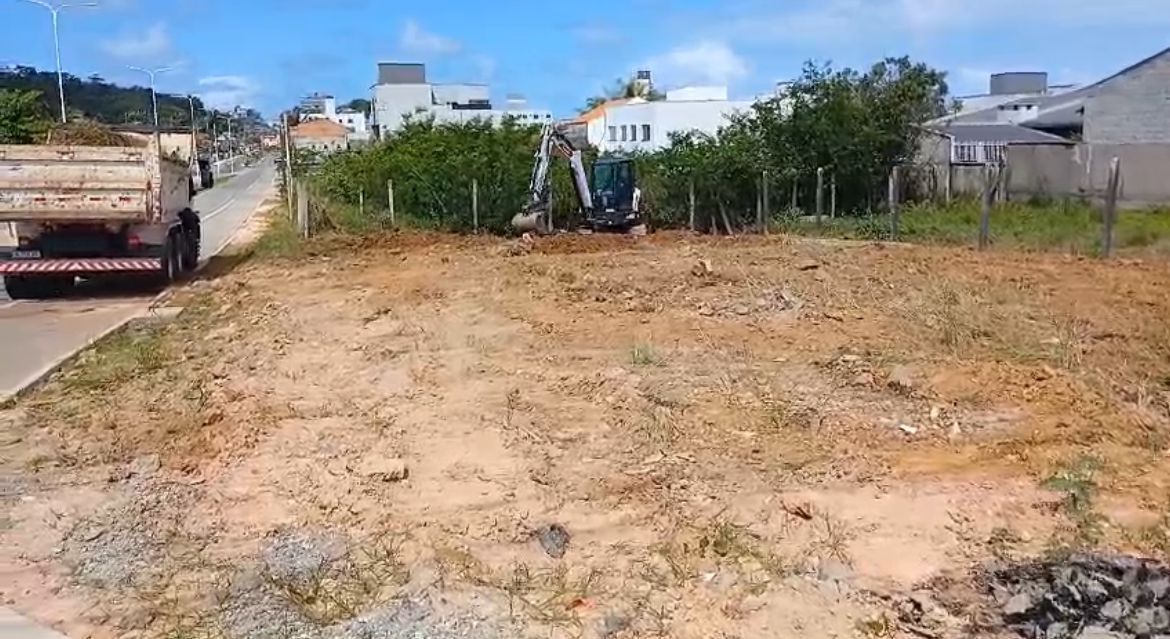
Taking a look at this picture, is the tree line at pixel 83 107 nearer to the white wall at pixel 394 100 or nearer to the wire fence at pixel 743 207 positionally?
the wire fence at pixel 743 207

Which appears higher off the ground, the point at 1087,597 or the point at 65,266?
the point at 65,266

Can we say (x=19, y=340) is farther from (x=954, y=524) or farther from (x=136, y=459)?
(x=954, y=524)

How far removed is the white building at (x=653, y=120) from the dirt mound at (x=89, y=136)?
33347mm

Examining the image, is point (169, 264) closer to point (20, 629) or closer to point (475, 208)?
point (475, 208)

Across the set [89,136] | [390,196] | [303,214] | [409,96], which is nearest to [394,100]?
[409,96]

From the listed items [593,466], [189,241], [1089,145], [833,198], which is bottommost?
[593,466]

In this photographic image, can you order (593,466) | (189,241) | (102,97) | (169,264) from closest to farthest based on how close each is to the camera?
(593,466), (169,264), (189,241), (102,97)

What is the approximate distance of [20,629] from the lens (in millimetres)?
5785

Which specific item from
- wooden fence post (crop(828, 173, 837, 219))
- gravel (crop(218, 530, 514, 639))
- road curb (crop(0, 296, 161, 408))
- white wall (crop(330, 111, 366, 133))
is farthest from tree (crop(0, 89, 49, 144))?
white wall (crop(330, 111, 366, 133))

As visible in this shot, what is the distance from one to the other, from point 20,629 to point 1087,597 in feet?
16.8

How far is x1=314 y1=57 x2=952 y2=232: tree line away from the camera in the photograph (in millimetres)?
29453

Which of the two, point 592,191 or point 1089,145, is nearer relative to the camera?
point 592,191

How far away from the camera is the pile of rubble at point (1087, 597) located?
530 centimetres

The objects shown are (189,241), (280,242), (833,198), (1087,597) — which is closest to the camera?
(1087,597)
